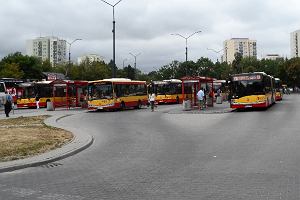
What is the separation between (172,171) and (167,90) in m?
44.3

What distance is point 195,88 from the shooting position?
40.6m

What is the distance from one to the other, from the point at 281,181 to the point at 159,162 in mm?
3490

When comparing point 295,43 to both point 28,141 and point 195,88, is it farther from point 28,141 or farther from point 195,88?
point 28,141

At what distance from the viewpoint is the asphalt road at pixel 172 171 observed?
8.05 m

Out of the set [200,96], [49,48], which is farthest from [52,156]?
[49,48]

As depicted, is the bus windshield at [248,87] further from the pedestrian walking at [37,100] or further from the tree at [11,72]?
the tree at [11,72]

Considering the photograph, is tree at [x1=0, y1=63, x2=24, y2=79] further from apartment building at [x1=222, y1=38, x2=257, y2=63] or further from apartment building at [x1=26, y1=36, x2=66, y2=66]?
apartment building at [x1=222, y1=38, x2=257, y2=63]

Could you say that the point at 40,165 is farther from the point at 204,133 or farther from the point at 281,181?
A: the point at 204,133

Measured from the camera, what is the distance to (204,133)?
18.1 metres

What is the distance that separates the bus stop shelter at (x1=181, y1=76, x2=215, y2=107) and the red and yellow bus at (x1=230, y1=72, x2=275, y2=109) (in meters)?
5.52

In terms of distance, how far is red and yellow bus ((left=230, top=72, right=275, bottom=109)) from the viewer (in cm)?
3269

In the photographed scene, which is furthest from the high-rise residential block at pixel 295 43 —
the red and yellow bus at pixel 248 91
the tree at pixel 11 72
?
the red and yellow bus at pixel 248 91

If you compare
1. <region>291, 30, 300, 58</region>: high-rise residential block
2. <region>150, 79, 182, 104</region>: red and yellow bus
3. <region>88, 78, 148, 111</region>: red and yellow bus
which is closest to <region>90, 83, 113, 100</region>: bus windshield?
<region>88, 78, 148, 111</region>: red and yellow bus

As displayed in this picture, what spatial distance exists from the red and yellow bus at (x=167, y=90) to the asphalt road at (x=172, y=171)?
122 feet
